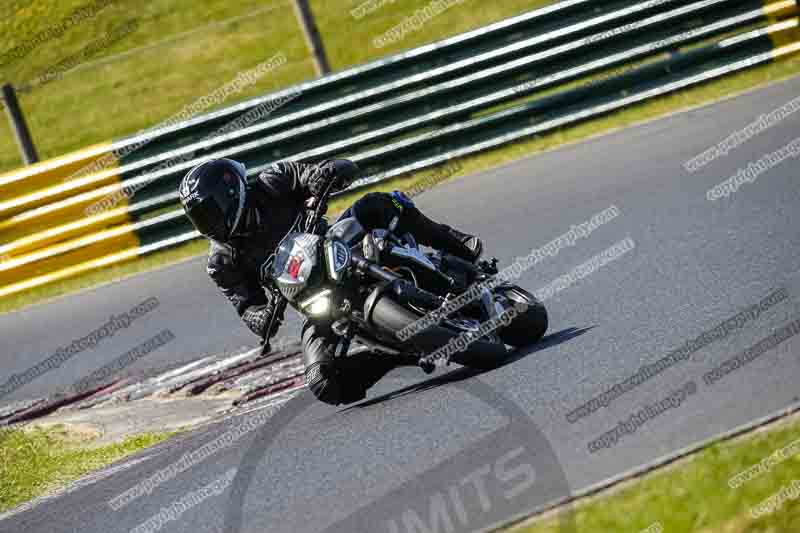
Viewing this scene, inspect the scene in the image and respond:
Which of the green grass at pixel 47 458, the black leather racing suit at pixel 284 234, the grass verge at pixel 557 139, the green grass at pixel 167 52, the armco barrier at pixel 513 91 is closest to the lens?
the black leather racing suit at pixel 284 234

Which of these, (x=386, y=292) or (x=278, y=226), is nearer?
(x=386, y=292)

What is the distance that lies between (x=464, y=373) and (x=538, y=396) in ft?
3.17

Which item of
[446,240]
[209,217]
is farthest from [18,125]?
[446,240]

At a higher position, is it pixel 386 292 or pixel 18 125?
pixel 386 292

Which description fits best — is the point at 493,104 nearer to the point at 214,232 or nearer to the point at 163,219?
the point at 163,219

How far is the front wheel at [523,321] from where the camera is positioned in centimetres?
738

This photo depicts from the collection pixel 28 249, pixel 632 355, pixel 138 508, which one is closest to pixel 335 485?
pixel 138 508

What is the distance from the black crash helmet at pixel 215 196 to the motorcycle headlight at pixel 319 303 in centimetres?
69

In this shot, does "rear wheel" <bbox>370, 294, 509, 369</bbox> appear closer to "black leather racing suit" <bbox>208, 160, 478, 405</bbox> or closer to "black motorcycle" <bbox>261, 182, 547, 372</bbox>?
"black motorcycle" <bbox>261, 182, 547, 372</bbox>

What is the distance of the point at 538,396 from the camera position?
6.44 m

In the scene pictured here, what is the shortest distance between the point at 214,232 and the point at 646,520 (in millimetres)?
3297

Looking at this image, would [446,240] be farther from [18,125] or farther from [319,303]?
[18,125]

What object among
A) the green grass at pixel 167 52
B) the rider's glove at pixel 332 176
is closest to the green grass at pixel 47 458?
the rider's glove at pixel 332 176

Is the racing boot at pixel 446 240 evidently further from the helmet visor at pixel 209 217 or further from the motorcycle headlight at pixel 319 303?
the helmet visor at pixel 209 217
